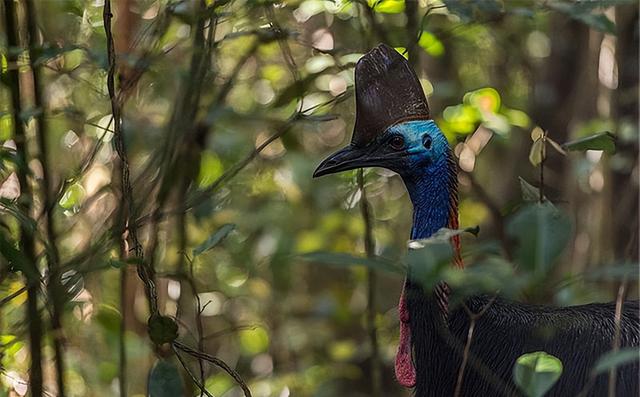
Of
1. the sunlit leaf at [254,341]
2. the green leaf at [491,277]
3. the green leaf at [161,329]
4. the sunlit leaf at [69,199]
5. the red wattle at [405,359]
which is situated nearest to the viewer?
the green leaf at [491,277]

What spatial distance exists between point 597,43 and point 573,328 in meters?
1.87

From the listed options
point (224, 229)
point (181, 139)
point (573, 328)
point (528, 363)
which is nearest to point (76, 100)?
point (181, 139)

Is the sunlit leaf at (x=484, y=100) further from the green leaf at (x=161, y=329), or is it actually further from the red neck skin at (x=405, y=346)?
the green leaf at (x=161, y=329)

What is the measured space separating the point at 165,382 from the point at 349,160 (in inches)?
17.0

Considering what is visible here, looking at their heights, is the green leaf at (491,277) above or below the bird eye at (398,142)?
below

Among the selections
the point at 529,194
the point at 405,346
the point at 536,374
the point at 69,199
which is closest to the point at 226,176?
the point at 69,199

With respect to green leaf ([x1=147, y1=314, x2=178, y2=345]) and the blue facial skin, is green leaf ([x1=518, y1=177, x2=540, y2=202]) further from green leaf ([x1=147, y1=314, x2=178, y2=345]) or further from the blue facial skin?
green leaf ([x1=147, y1=314, x2=178, y2=345])

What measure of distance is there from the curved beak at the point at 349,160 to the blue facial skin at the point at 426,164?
0.10 feet

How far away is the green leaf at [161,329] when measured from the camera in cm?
170

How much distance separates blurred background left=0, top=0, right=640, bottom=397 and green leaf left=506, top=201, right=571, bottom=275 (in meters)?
0.37

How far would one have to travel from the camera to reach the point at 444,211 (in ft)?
5.80

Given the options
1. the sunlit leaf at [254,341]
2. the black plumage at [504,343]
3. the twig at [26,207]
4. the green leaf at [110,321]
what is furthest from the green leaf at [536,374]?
the sunlit leaf at [254,341]

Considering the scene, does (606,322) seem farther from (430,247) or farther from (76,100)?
(76,100)

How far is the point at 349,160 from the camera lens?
1759 millimetres
